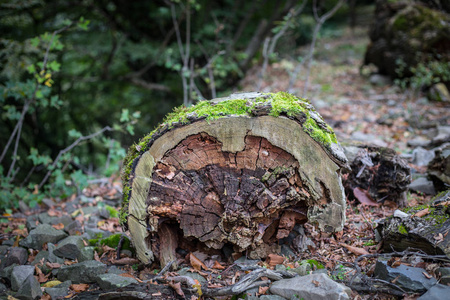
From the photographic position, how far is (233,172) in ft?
8.80

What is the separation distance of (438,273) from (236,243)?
1.45 metres

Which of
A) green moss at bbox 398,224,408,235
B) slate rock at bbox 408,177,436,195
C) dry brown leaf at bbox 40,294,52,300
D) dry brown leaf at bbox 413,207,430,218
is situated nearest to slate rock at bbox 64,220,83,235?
dry brown leaf at bbox 40,294,52,300

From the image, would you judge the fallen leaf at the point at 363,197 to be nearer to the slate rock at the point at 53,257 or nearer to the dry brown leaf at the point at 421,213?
the dry brown leaf at the point at 421,213

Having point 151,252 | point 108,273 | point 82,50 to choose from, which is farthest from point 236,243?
point 82,50

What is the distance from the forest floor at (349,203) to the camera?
2680 millimetres

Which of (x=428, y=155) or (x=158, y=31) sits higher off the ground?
(x=158, y=31)

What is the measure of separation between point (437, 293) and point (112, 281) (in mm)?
2264

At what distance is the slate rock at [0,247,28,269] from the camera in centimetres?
304

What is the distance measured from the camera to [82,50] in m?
8.48

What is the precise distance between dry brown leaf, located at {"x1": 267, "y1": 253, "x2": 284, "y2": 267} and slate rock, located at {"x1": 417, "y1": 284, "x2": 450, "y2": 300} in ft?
3.36

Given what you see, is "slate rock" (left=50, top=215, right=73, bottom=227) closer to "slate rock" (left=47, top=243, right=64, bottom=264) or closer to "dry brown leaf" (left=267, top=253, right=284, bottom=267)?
"slate rock" (left=47, top=243, right=64, bottom=264)

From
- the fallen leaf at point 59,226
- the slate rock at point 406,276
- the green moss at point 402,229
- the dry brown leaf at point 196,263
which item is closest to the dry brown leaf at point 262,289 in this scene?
the dry brown leaf at point 196,263

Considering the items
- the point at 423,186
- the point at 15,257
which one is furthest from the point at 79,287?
the point at 423,186

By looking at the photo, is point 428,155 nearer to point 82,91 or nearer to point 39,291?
point 39,291
